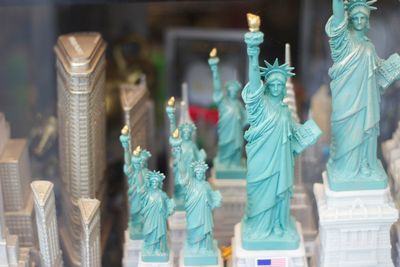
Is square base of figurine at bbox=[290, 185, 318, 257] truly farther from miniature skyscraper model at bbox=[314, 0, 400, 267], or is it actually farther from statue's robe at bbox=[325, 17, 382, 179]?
statue's robe at bbox=[325, 17, 382, 179]

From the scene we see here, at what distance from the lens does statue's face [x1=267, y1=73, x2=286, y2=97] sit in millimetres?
3072

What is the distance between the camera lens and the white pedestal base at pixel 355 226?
3.25 metres

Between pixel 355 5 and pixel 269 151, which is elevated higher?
pixel 355 5

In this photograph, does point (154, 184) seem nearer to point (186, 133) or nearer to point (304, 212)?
point (186, 133)

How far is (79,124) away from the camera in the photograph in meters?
3.57

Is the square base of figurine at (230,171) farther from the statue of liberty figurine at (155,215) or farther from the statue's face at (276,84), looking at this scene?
the statue's face at (276,84)

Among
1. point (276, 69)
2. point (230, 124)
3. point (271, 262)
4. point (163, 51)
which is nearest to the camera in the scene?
point (276, 69)

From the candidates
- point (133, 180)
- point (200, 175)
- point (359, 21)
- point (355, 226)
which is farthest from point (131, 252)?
point (359, 21)

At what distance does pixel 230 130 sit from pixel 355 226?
692 mm

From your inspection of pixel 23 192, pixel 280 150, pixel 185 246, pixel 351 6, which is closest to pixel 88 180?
pixel 23 192

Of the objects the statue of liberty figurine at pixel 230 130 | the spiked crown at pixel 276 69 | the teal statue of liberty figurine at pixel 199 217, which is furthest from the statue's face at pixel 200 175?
the statue of liberty figurine at pixel 230 130

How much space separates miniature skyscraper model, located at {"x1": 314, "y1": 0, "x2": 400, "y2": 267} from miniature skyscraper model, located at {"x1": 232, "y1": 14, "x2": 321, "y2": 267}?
13 centimetres

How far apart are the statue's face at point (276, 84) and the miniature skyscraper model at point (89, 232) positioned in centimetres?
80

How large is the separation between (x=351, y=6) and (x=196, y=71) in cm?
169
